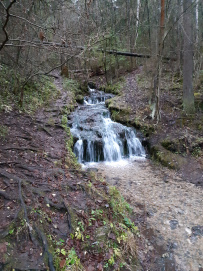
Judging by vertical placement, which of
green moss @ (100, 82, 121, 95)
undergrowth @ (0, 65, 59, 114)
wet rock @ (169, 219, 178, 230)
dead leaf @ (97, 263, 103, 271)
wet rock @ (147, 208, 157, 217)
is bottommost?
wet rock @ (169, 219, 178, 230)

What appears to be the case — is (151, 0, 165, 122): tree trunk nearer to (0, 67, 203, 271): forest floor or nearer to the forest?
the forest

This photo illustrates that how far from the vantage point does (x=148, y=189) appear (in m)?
6.80

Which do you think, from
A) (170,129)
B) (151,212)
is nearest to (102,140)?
(170,129)

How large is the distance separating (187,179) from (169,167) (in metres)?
0.94

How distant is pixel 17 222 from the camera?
319 centimetres

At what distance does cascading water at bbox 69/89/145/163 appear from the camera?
31.6 feet

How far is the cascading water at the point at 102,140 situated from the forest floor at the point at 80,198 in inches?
40.8

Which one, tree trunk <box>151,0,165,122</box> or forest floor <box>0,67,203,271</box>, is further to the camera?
tree trunk <box>151,0,165,122</box>

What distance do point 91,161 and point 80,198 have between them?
493 cm

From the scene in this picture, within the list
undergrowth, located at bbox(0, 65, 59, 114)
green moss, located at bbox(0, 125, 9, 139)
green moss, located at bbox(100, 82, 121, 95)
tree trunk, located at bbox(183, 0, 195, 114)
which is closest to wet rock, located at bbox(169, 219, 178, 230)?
green moss, located at bbox(0, 125, 9, 139)

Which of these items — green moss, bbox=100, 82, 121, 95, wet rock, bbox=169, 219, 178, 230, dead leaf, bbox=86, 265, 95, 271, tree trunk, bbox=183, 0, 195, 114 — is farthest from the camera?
green moss, bbox=100, 82, 121, 95

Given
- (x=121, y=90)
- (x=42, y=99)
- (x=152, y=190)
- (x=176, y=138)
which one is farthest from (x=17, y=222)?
(x=121, y=90)

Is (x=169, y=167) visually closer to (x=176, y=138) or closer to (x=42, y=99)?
(x=176, y=138)

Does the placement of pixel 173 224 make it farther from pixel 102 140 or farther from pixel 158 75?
pixel 158 75
